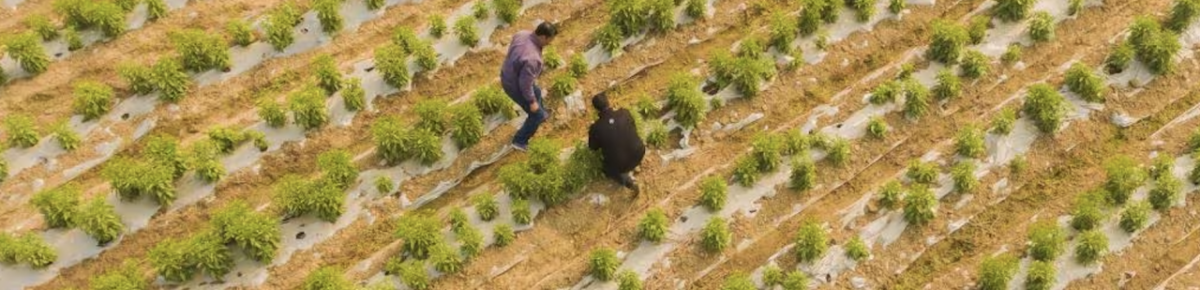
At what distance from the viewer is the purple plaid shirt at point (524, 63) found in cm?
1127

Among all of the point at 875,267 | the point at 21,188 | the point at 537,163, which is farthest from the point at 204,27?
the point at 875,267

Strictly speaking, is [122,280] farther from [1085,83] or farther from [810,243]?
[1085,83]

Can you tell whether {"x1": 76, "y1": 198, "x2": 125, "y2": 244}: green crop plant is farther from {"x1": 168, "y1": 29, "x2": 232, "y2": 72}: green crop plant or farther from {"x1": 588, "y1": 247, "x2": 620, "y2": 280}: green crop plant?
{"x1": 588, "y1": 247, "x2": 620, "y2": 280}: green crop plant

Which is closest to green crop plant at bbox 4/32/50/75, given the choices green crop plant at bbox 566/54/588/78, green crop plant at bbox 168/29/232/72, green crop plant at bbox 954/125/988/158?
green crop plant at bbox 168/29/232/72

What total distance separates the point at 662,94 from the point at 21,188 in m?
9.19

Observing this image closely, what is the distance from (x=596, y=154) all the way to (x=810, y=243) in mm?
3121

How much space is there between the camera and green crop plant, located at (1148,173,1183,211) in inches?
478

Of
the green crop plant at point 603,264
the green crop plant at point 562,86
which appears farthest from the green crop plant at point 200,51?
the green crop plant at point 603,264

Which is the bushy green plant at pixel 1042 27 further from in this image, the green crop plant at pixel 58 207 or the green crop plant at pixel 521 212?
the green crop plant at pixel 58 207

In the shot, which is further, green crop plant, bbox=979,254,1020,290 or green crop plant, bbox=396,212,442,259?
green crop plant, bbox=396,212,442,259

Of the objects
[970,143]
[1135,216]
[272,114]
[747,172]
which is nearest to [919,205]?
[970,143]

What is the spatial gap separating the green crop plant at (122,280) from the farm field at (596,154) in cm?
4

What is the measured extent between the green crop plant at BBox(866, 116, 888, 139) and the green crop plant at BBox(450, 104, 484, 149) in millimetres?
5693

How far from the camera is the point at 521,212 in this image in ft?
39.7
